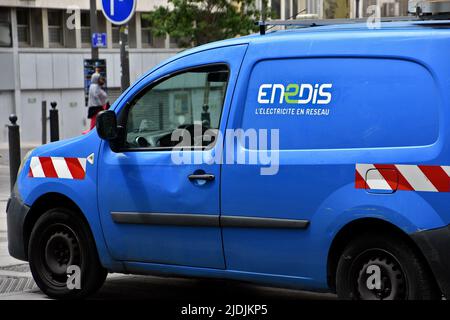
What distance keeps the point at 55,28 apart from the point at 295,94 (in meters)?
37.1

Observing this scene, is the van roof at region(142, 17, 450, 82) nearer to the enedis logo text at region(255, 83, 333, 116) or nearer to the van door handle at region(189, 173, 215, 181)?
the enedis logo text at region(255, 83, 333, 116)

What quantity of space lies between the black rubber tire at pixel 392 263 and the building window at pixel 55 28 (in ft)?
122

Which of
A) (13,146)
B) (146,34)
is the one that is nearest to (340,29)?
(13,146)

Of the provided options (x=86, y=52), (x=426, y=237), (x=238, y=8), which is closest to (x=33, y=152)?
(x=426, y=237)

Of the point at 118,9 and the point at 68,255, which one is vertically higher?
the point at 118,9

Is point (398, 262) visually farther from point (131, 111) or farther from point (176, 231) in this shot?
point (131, 111)

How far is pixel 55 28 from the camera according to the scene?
42469 mm

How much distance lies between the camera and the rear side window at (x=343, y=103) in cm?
591

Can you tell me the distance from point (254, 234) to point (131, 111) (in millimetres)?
1458

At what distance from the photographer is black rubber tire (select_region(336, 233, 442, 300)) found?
5.84 m

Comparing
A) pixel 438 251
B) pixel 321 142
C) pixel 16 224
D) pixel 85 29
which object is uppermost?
pixel 85 29

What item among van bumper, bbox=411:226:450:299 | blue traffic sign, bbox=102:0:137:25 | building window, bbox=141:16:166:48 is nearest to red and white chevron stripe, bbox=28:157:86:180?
van bumper, bbox=411:226:450:299

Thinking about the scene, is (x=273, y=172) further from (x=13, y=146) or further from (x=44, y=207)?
(x=13, y=146)

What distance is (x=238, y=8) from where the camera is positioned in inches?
1293
